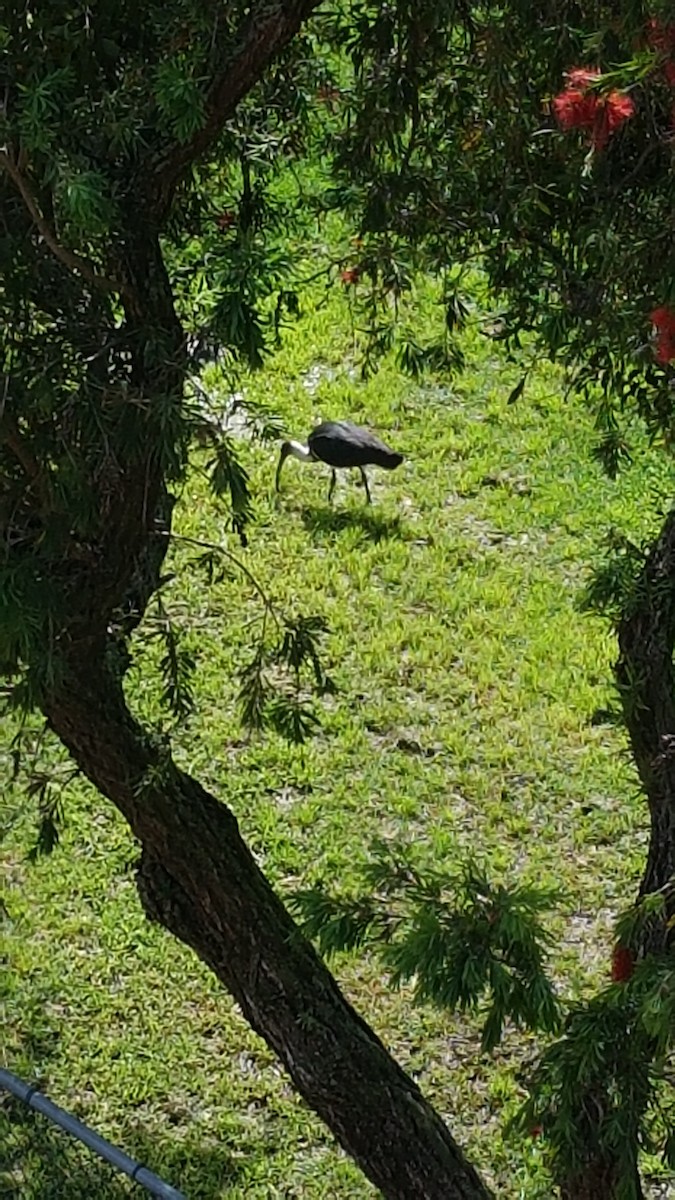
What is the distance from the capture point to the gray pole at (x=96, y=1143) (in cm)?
247

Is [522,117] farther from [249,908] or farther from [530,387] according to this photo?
[530,387]

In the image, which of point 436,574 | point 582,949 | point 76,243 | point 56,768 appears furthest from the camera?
point 436,574

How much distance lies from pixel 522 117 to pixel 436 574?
2500 millimetres

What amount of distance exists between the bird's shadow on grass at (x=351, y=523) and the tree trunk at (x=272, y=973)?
262cm

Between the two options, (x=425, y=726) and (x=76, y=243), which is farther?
(x=425, y=726)

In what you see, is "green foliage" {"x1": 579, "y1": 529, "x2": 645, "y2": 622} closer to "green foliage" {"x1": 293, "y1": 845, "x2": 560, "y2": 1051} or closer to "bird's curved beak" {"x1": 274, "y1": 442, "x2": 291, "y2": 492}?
"green foliage" {"x1": 293, "y1": 845, "x2": 560, "y2": 1051}

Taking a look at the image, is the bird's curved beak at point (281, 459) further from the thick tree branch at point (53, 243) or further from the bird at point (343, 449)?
the thick tree branch at point (53, 243)

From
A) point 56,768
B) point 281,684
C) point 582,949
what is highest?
point 281,684

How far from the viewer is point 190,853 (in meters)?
2.27

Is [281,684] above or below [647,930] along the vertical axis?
above

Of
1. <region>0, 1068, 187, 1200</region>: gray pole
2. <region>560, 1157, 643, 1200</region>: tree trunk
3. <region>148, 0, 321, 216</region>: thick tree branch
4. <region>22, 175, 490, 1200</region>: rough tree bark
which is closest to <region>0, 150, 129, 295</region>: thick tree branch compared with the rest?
<region>148, 0, 321, 216</region>: thick tree branch

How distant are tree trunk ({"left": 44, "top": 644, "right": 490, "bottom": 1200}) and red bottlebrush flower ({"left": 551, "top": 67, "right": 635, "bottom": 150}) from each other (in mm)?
1021

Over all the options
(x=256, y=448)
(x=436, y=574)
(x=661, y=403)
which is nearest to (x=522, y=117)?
(x=661, y=403)

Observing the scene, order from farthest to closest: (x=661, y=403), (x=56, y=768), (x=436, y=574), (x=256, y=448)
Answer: (x=256, y=448) < (x=436, y=574) < (x=56, y=768) < (x=661, y=403)
